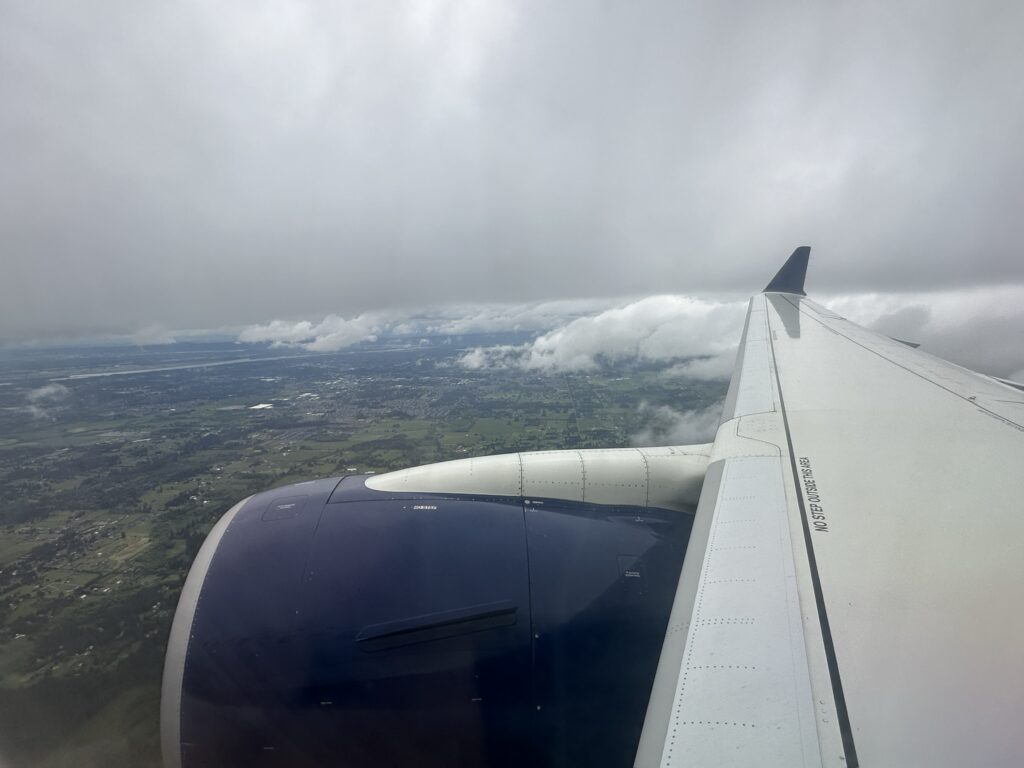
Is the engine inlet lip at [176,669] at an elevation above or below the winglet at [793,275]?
below

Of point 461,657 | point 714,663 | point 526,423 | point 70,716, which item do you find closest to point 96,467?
point 70,716

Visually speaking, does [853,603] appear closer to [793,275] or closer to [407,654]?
[407,654]

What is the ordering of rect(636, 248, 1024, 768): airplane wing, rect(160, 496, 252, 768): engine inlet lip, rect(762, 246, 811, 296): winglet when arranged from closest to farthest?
1. rect(636, 248, 1024, 768): airplane wing
2. rect(160, 496, 252, 768): engine inlet lip
3. rect(762, 246, 811, 296): winglet

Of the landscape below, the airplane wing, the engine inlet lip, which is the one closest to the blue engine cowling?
the engine inlet lip

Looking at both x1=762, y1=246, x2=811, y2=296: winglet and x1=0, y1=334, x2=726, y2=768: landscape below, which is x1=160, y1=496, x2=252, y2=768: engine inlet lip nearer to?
x1=0, y1=334, x2=726, y2=768: landscape below

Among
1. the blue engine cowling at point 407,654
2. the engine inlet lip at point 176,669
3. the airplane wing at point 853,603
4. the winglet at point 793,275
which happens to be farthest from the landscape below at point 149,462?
the winglet at point 793,275

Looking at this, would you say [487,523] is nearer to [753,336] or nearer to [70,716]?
[753,336]

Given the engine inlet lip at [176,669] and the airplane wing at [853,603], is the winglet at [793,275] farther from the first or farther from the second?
the engine inlet lip at [176,669]

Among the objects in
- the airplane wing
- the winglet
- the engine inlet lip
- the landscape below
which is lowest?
the landscape below
